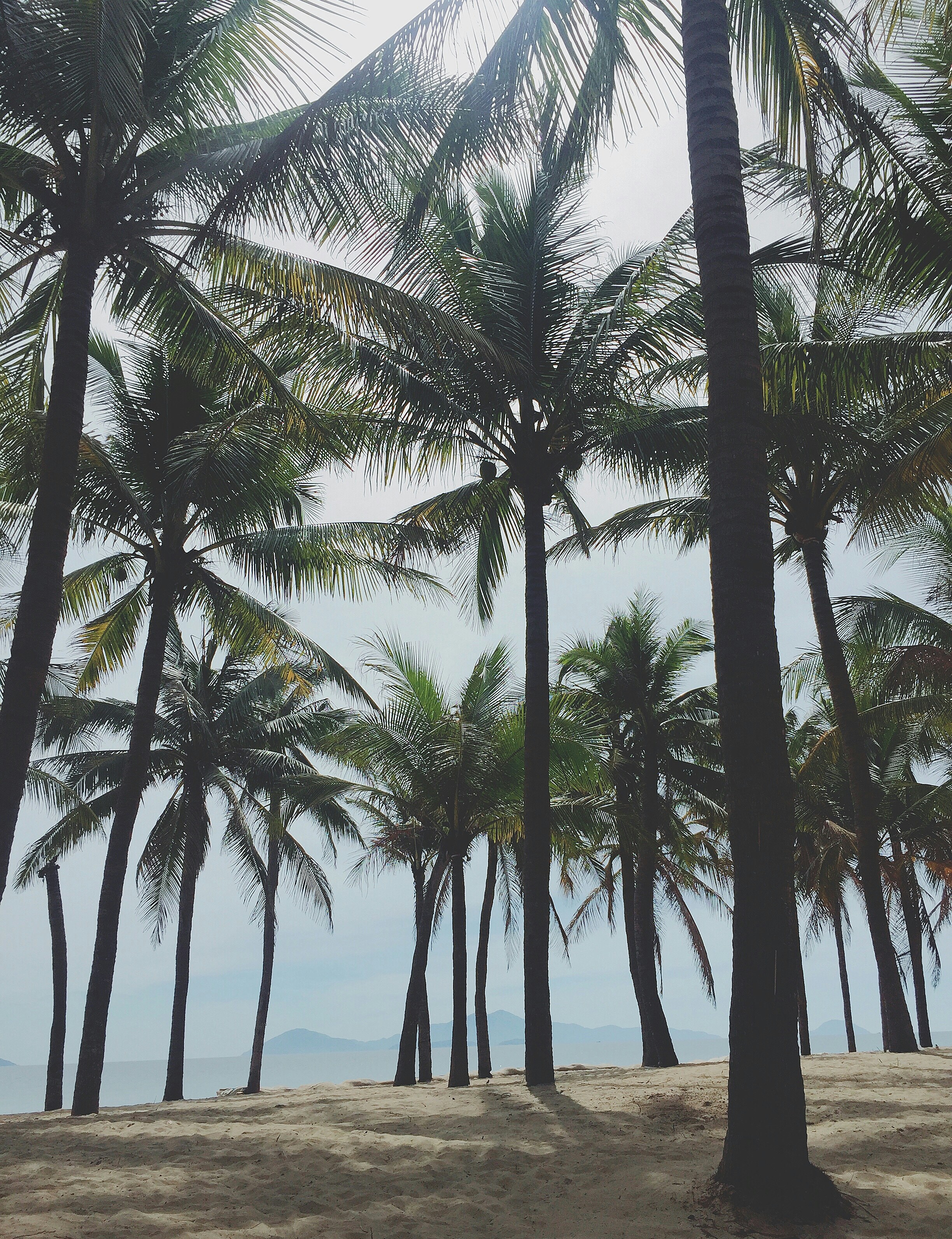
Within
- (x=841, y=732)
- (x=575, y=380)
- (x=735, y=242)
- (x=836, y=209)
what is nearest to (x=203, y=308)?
(x=575, y=380)

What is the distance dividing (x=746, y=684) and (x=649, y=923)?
1435cm

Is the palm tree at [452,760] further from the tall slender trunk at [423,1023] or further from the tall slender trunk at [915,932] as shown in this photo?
the tall slender trunk at [915,932]

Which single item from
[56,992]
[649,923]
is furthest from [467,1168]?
[56,992]

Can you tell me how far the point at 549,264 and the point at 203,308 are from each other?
5.20 meters

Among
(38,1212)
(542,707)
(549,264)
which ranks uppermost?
(549,264)

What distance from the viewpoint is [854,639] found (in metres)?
18.8

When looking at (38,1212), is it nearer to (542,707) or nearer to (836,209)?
(542,707)

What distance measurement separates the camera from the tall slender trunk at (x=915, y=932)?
23453mm

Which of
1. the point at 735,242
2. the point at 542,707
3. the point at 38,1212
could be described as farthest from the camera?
the point at 542,707

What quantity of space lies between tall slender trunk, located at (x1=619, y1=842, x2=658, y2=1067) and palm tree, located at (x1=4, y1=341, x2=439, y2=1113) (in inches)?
320

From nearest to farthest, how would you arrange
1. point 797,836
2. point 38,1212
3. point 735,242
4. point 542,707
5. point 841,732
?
1. point 38,1212
2. point 735,242
3. point 542,707
4. point 841,732
5. point 797,836

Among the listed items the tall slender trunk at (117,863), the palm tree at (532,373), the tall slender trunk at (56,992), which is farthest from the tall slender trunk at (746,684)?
the tall slender trunk at (56,992)

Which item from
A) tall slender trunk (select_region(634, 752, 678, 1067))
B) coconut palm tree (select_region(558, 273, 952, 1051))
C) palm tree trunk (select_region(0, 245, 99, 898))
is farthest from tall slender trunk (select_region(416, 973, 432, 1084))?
palm tree trunk (select_region(0, 245, 99, 898))

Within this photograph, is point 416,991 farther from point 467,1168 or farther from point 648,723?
point 467,1168
